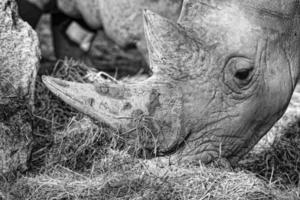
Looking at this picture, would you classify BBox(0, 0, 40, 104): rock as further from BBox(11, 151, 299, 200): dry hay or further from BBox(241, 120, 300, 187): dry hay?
BBox(241, 120, 300, 187): dry hay

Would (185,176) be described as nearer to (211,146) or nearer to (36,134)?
(211,146)

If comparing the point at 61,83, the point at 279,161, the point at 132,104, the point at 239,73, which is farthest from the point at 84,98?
the point at 279,161

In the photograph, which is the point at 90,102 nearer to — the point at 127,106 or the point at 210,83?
the point at 127,106

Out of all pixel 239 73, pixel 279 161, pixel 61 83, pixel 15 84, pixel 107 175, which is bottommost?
pixel 279 161

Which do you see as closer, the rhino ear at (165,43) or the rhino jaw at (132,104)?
the rhino jaw at (132,104)

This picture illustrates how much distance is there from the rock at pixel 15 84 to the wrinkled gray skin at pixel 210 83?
0.28 metres

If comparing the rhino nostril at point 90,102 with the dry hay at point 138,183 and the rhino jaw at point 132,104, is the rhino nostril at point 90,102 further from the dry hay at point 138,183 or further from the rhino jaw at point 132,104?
the dry hay at point 138,183

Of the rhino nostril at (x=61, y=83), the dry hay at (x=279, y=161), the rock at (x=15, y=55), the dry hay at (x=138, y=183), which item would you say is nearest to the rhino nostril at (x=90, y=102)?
the rhino nostril at (x=61, y=83)

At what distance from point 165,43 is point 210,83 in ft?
1.16

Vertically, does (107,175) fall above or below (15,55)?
below

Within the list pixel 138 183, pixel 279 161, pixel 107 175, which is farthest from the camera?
pixel 279 161

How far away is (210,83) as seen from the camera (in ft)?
13.4

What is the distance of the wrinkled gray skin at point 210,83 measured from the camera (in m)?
3.86

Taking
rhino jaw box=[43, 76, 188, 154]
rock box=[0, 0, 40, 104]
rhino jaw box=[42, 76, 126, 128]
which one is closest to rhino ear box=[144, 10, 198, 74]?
rhino jaw box=[43, 76, 188, 154]
